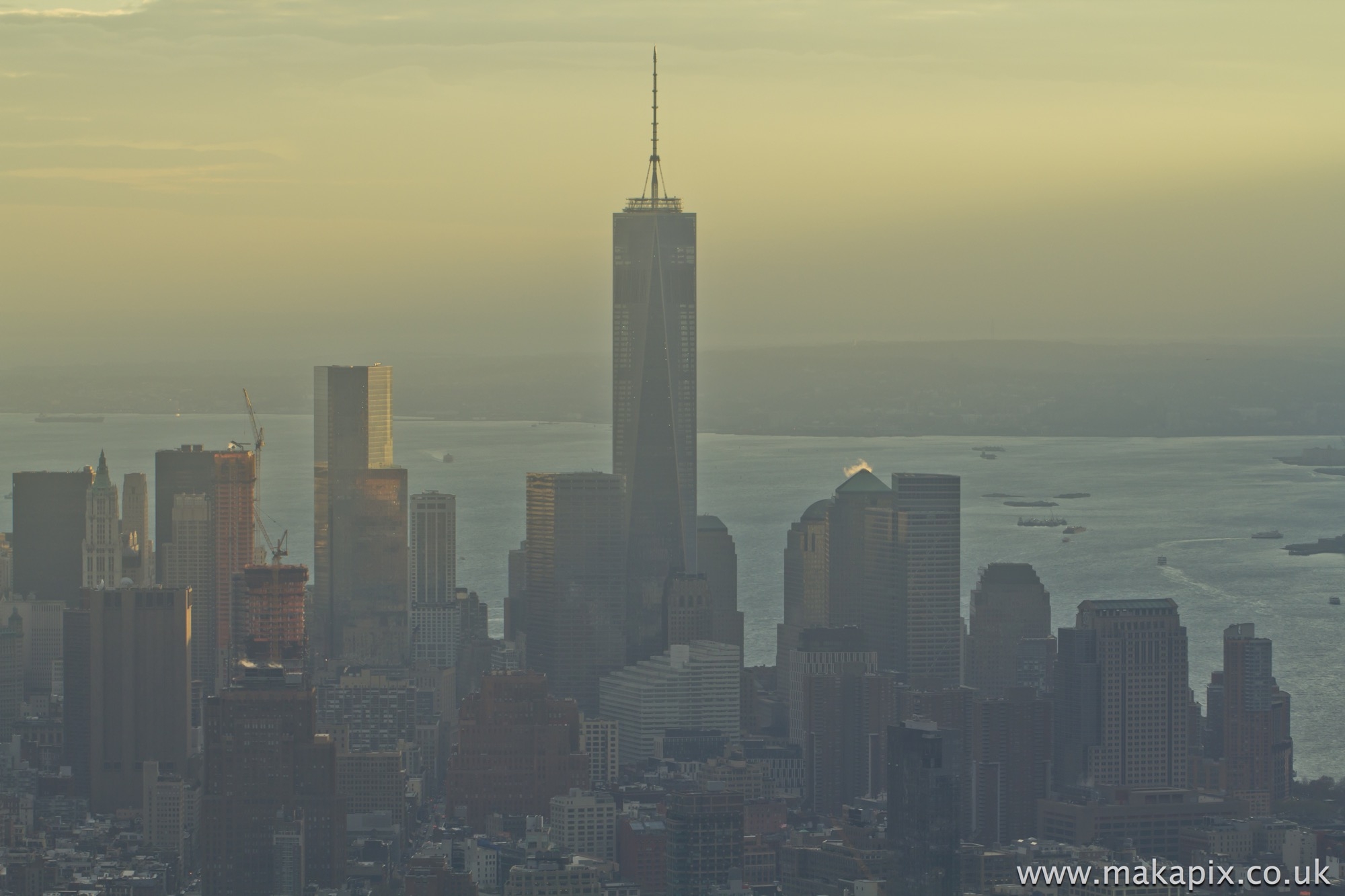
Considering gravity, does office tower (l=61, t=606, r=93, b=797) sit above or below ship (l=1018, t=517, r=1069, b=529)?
below

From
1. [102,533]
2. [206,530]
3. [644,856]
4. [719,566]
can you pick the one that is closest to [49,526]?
[102,533]

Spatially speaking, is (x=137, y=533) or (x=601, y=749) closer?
(x=601, y=749)

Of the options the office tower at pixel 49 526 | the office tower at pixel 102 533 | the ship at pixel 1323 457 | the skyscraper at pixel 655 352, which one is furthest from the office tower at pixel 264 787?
the ship at pixel 1323 457

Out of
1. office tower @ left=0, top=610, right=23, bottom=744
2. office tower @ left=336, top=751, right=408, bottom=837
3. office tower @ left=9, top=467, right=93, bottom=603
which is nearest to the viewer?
office tower @ left=336, top=751, right=408, bottom=837

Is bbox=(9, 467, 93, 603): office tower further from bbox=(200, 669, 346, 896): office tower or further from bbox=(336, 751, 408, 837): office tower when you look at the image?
bbox=(200, 669, 346, 896): office tower

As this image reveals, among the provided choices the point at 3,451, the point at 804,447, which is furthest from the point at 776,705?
the point at 804,447

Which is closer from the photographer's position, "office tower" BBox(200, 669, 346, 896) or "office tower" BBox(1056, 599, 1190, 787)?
"office tower" BBox(200, 669, 346, 896)

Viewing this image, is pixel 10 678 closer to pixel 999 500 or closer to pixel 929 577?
pixel 929 577

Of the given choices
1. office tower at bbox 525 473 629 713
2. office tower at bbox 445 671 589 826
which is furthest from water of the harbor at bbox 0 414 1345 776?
office tower at bbox 445 671 589 826
